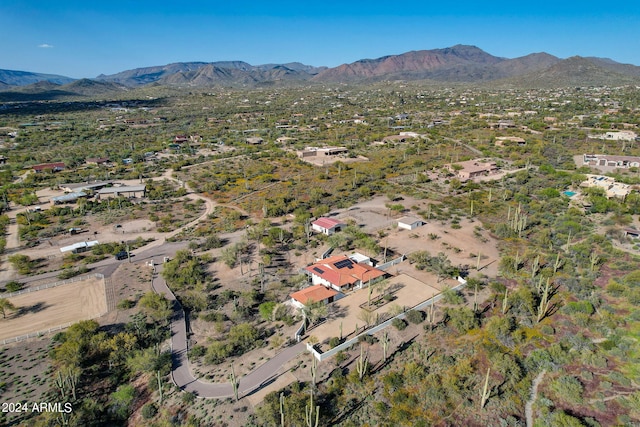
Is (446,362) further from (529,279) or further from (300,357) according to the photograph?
(529,279)

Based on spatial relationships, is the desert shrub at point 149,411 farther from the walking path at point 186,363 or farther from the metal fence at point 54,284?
the metal fence at point 54,284

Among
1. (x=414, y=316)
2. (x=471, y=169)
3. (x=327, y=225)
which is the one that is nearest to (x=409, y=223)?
(x=327, y=225)

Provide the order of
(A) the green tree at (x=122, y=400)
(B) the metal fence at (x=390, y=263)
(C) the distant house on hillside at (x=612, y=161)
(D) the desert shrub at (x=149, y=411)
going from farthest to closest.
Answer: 1. (C) the distant house on hillside at (x=612, y=161)
2. (B) the metal fence at (x=390, y=263)
3. (A) the green tree at (x=122, y=400)
4. (D) the desert shrub at (x=149, y=411)

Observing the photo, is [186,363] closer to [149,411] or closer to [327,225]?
[149,411]

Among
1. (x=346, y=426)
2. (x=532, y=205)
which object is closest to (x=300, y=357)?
(x=346, y=426)

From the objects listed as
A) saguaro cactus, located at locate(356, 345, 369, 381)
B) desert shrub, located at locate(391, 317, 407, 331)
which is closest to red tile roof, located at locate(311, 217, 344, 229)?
desert shrub, located at locate(391, 317, 407, 331)

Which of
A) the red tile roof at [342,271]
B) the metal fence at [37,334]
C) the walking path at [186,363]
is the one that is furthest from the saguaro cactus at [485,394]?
the metal fence at [37,334]
